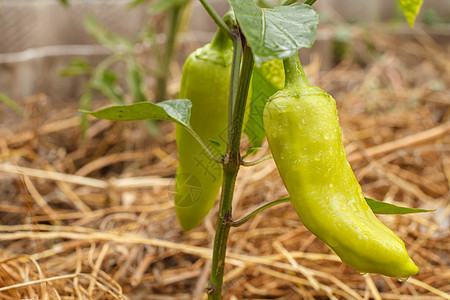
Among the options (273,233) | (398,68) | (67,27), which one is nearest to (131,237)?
(273,233)

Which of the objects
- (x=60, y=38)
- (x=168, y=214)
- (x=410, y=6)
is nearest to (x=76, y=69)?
(x=168, y=214)

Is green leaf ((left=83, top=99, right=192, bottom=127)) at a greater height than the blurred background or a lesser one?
greater

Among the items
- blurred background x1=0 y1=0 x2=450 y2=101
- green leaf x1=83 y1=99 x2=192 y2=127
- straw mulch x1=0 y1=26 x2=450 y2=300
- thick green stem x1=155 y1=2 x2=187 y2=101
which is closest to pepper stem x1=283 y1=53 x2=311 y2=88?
green leaf x1=83 y1=99 x2=192 y2=127

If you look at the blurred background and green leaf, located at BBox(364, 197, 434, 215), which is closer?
green leaf, located at BBox(364, 197, 434, 215)

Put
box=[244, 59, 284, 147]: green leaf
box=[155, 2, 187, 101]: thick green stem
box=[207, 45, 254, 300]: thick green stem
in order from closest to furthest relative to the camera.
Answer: box=[207, 45, 254, 300]: thick green stem
box=[244, 59, 284, 147]: green leaf
box=[155, 2, 187, 101]: thick green stem

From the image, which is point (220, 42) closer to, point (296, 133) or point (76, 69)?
point (296, 133)

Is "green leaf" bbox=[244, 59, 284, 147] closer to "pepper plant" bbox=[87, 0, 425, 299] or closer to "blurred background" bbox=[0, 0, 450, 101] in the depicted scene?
"pepper plant" bbox=[87, 0, 425, 299]

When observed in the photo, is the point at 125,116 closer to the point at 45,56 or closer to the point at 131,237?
the point at 131,237
